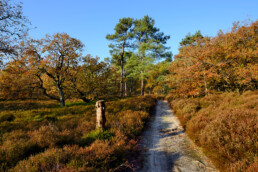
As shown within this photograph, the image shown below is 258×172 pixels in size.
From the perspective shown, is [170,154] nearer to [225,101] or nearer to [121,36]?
[225,101]

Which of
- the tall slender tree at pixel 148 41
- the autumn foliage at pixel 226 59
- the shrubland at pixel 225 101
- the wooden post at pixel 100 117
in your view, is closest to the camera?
the shrubland at pixel 225 101

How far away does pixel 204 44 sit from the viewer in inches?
543

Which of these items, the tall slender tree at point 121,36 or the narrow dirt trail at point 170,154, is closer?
the narrow dirt trail at point 170,154

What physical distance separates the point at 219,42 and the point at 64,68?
57.8 feet

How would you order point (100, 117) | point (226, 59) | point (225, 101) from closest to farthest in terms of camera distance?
point (100, 117), point (225, 101), point (226, 59)

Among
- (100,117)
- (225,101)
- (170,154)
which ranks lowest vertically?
(170,154)

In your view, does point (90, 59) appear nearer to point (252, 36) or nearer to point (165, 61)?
point (165, 61)

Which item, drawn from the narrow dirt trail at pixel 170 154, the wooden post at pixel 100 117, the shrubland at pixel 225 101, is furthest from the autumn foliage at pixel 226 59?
the wooden post at pixel 100 117

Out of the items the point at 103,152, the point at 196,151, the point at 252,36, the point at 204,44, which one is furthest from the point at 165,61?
the point at 103,152

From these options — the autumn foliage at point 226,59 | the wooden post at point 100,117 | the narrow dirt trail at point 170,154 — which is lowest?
the narrow dirt trail at point 170,154

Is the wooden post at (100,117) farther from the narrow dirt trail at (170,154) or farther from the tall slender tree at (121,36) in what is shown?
the tall slender tree at (121,36)

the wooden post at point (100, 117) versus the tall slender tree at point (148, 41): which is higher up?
the tall slender tree at point (148, 41)

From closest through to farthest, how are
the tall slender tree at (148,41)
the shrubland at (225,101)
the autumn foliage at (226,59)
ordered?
1. the shrubland at (225,101)
2. the autumn foliage at (226,59)
3. the tall slender tree at (148,41)

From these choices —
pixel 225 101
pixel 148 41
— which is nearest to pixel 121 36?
pixel 148 41
